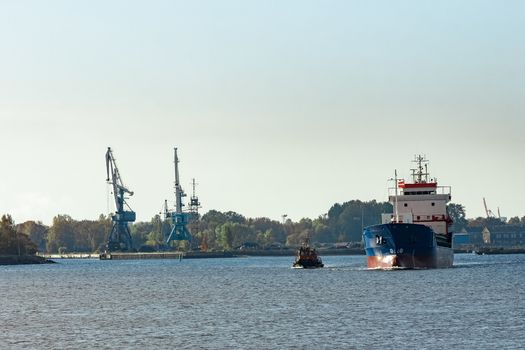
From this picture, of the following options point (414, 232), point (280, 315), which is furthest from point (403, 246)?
point (280, 315)

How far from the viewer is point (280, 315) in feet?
329

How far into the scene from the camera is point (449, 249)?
620 feet

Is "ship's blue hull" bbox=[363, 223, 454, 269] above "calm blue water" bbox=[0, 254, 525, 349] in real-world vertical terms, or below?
above

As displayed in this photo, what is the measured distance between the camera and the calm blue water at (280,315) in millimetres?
80625

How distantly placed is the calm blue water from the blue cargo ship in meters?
9.12

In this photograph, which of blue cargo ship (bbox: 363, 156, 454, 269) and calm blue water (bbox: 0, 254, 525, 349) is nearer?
calm blue water (bbox: 0, 254, 525, 349)

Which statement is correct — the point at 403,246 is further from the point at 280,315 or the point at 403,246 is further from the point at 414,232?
the point at 280,315

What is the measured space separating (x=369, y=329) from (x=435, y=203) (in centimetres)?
9883

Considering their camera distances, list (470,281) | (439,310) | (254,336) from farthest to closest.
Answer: (470,281) → (439,310) → (254,336)

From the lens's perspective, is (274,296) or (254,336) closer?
(254,336)

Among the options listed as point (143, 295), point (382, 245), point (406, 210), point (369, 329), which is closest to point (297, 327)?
point (369, 329)

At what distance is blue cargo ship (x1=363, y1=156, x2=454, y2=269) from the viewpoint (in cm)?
16475

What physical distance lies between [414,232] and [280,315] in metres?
65.3

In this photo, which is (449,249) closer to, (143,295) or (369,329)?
(143,295)
